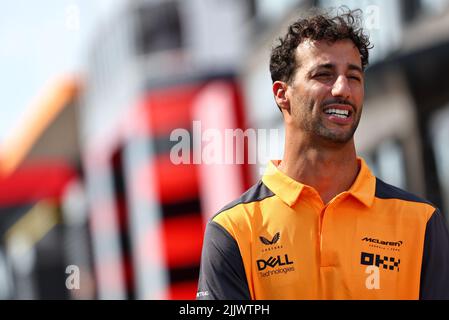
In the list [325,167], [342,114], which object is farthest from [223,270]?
[342,114]

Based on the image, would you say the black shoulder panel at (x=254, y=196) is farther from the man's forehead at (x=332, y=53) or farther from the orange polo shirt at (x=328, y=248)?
the man's forehead at (x=332, y=53)

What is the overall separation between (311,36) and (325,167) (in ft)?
1.06

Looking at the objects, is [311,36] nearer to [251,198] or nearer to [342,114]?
[342,114]

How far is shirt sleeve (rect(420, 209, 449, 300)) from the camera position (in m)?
2.36

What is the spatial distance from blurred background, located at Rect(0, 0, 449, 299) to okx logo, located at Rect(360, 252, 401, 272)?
322cm

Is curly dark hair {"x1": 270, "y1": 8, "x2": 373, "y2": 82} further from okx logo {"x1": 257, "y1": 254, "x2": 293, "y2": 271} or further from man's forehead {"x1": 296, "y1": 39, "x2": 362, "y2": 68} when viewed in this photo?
okx logo {"x1": 257, "y1": 254, "x2": 293, "y2": 271}

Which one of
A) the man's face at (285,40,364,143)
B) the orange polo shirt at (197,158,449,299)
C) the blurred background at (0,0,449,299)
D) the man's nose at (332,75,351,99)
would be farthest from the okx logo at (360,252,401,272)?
the blurred background at (0,0,449,299)

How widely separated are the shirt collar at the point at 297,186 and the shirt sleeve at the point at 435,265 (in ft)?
0.58

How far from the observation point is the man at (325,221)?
7.86ft

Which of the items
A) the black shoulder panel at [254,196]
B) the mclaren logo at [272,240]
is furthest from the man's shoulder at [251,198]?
the mclaren logo at [272,240]

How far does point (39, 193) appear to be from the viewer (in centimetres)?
632
